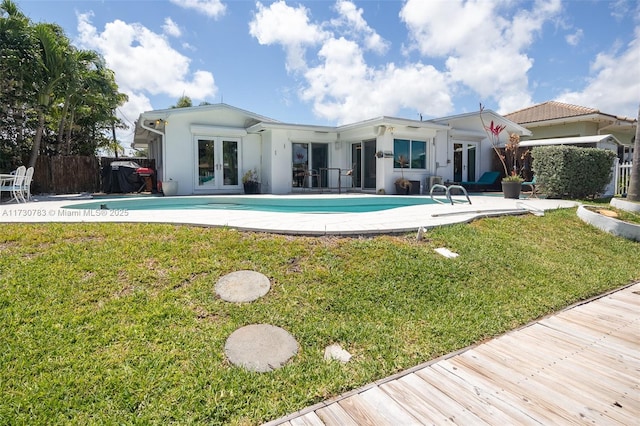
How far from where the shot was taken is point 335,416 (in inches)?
80.8

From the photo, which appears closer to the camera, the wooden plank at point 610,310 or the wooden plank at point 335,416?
the wooden plank at point 335,416

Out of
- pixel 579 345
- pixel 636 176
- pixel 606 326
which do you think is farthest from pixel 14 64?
pixel 636 176

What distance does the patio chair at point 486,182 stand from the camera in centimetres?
1634

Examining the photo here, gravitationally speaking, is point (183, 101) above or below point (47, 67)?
above

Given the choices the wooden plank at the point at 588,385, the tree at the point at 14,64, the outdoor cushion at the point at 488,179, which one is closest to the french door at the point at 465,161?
the outdoor cushion at the point at 488,179

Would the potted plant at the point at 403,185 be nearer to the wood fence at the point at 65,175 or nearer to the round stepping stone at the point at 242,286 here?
the round stepping stone at the point at 242,286

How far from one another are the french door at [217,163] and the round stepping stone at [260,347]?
12294 millimetres

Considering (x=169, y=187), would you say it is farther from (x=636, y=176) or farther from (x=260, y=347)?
(x=636, y=176)

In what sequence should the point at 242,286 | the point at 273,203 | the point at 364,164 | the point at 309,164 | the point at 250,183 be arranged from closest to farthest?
the point at 242,286 → the point at 273,203 → the point at 250,183 → the point at 364,164 → the point at 309,164

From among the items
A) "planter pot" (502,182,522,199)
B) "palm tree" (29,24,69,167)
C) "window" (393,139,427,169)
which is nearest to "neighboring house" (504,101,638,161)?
"planter pot" (502,182,522,199)

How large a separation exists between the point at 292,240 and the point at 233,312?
5.59ft

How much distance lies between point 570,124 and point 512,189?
33.9 ft

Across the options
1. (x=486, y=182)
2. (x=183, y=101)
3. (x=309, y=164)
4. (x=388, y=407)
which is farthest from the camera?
(x=183, y=101)

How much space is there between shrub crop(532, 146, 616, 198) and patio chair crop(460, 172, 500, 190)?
484 centimetres
